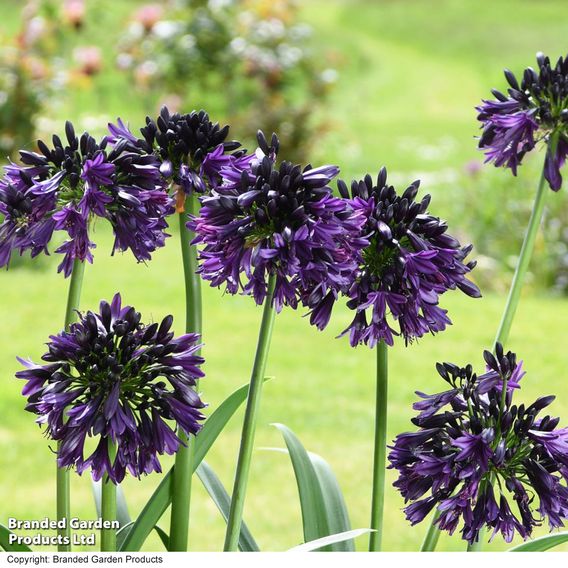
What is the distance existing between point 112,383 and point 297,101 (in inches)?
533

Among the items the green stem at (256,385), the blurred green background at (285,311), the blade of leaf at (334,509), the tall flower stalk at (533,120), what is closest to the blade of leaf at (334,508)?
the blade of leaf at (334,509)

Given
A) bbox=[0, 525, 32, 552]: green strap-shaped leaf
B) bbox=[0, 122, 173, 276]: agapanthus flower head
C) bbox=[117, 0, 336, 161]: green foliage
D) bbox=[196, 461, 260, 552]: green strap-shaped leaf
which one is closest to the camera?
bbox=[0, 122, 173, 276]: agapanthus flower head

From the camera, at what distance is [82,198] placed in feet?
4.76

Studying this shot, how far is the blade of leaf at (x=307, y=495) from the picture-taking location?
1.75 metres

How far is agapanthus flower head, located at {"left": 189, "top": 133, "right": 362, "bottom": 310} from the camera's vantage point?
4.39 feet

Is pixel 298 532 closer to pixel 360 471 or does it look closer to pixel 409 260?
pixel 360 471

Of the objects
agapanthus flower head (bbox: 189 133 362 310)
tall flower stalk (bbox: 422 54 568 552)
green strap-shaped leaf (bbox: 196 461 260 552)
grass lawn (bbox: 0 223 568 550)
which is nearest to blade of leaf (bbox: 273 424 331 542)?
green strap-shaped leaf (bbox: 196 461 260 552)

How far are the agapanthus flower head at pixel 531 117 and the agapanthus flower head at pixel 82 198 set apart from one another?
2.34 ft

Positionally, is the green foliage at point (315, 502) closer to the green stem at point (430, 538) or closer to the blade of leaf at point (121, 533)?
the green stem at point (430, 538)

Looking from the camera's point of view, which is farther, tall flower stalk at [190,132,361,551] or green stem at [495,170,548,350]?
green stem at [495,170,548,350]

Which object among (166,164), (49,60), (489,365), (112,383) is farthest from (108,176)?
(49,60)

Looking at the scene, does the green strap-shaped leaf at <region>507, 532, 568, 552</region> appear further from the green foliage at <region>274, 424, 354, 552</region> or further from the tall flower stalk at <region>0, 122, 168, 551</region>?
the tall flower stalk at <region>0, 122, 168, 551</region>

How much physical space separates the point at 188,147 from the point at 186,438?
47 cm

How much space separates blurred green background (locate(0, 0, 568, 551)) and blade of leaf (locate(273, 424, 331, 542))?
83cm
